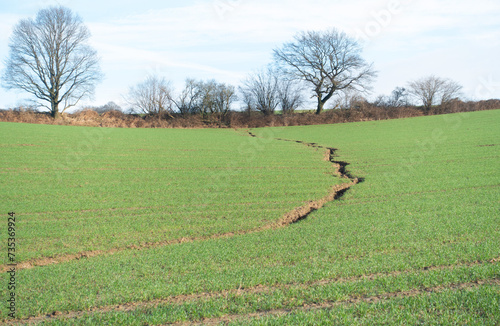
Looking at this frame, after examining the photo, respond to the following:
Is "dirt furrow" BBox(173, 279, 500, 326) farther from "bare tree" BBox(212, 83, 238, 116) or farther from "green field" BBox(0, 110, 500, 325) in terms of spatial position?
"bare tree" BBox(212, 83, 238, 116)

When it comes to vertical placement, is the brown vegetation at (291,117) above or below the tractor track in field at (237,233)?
above

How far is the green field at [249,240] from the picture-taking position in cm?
602

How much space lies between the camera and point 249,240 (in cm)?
984

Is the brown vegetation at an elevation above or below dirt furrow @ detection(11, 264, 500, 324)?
above

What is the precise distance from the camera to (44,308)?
20.8 feet

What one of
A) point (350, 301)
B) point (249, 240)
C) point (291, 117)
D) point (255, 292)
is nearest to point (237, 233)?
point (249, 240)

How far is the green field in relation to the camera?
6020mm

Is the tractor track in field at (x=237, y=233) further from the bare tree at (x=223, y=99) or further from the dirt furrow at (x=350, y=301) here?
the bare tree at (x=223, y=99)

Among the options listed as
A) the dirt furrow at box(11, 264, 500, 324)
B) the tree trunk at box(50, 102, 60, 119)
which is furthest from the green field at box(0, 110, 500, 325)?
the tree trunk at box(50, 102, 60, 119)

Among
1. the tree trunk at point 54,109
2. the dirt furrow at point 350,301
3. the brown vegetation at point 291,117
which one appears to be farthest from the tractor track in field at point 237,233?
the tree trunk at point 54,109

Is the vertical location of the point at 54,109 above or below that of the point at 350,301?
above

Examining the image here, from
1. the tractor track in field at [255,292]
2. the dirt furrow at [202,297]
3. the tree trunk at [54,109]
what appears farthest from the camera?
the tree trunk at [54,109]

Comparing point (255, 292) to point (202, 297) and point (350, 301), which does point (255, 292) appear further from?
point (350, 301)

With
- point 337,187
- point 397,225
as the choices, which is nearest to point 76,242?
point 397,225
